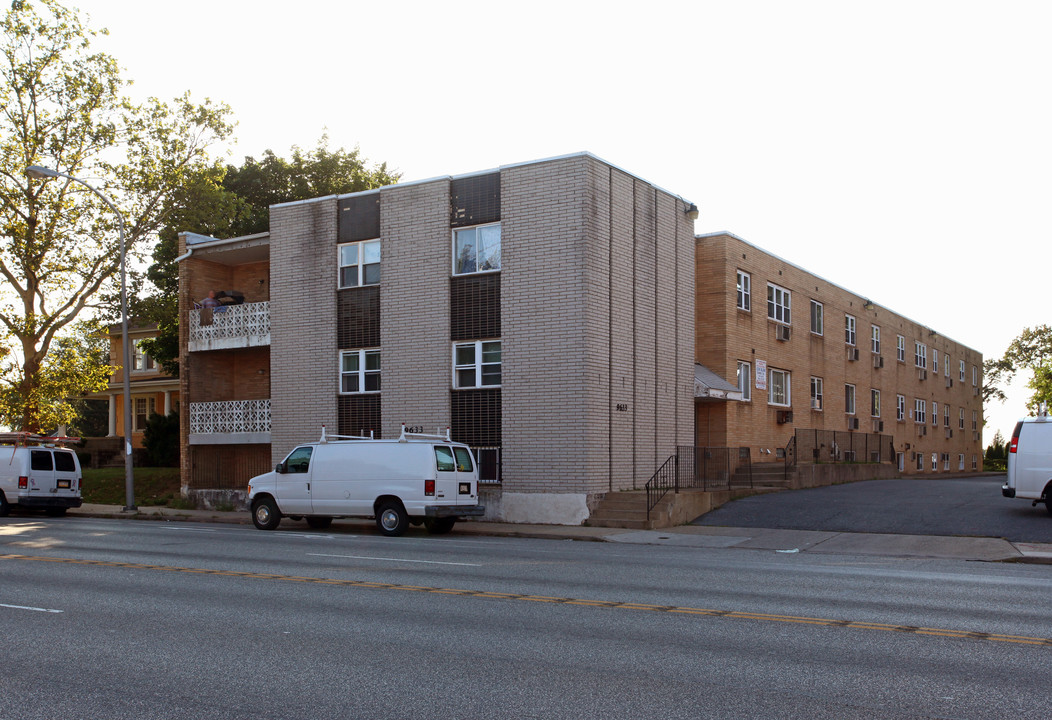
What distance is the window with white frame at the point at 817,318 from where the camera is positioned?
36.6 meters

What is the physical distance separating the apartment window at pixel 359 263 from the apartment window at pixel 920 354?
32389mm

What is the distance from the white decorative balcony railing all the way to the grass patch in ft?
7.76

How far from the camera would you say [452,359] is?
25.3 meters

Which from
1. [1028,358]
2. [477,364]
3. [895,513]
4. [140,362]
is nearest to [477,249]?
[477,364]

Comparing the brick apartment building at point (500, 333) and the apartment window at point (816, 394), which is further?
the apartment window at point (816, 394)

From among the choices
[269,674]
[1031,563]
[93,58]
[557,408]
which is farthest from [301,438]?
[269,674]

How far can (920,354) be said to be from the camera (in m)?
50.1

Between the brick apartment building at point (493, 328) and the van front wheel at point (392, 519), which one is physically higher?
the brick apartment building at point (493, 328)

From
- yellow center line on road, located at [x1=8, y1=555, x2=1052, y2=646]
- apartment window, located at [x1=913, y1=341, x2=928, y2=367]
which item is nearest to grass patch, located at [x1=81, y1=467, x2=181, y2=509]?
yellow center line on road, located at [x1=8, y1=555, x2=1052, y2=646]

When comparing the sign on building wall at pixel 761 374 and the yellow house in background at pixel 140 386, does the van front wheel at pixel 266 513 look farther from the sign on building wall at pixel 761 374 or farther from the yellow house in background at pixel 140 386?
A: the yellow house in background at pixel 140 386

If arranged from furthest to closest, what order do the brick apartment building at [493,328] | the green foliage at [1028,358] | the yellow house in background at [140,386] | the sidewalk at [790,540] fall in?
the green foliage at [1028,358]
the yellow house in background at [140,386]
the brick apartment building at [493,328]
the sidewalk at [790,540]

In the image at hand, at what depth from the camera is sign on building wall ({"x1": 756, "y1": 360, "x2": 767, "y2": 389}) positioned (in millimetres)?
31734

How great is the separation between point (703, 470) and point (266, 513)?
40.7 feet

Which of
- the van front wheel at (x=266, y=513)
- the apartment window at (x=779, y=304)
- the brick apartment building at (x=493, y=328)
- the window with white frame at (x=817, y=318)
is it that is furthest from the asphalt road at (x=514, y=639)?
the window with white frame at (x=817, y=318)
